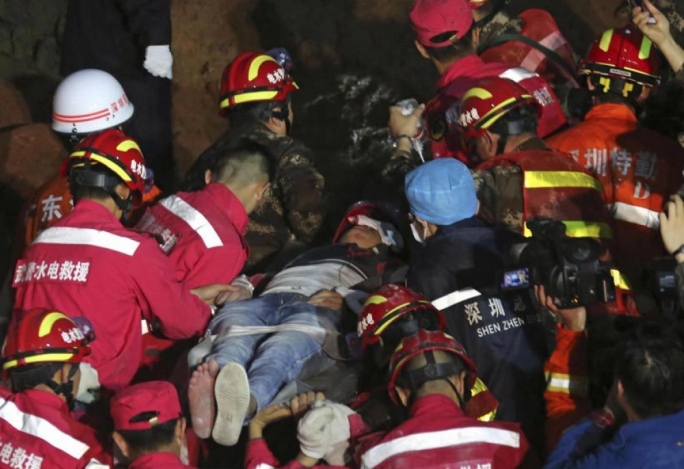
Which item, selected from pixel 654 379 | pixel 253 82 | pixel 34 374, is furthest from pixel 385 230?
pixel 654 379

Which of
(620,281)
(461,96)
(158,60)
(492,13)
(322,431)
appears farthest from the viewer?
(158,60)

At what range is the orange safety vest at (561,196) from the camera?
7.09m

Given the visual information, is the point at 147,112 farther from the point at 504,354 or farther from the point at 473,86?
the point at 504,354

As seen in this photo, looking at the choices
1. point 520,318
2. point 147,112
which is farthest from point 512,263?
point 147,112

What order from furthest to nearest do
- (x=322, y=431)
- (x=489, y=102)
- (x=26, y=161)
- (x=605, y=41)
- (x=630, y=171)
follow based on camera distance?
(x=26, y=161)
(x=605, y=41)
(x=630, y=171)
(x=489, y=102)
(x=322, y=431)

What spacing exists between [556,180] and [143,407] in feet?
8.56

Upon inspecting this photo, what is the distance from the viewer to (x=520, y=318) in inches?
255

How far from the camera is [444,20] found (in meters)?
8.36

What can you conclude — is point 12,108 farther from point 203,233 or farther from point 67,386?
point 67,386

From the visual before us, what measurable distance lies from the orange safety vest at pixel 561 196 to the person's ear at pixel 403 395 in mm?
1534

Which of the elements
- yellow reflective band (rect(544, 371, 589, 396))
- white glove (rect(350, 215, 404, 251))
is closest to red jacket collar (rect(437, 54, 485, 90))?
white glove (rect(350, 215, 404, 251))

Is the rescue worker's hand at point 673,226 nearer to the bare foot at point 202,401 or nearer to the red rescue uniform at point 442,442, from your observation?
the red rescue uniform at point 442,442

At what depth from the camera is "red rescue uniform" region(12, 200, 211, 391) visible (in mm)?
6648

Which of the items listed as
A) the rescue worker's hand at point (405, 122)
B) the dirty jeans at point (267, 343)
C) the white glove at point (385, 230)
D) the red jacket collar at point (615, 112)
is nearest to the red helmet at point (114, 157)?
the dirty jeans at point (267, 343)
